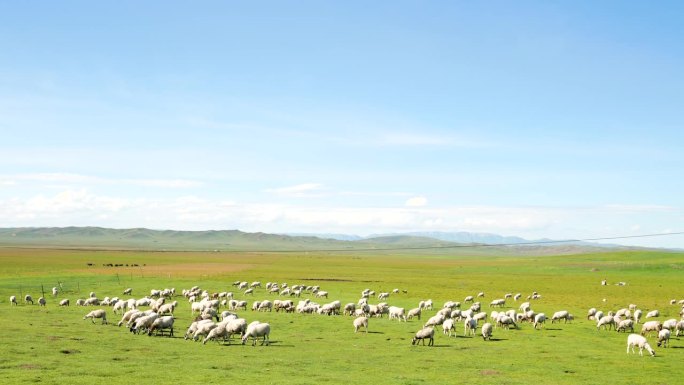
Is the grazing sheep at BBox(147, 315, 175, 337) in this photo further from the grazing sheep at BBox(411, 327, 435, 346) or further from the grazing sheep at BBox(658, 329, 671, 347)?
the grazing sheep at BBox(658, 329, 671, 347)

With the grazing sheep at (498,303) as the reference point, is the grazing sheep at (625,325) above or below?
above

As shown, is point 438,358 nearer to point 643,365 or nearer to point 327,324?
point 643,365

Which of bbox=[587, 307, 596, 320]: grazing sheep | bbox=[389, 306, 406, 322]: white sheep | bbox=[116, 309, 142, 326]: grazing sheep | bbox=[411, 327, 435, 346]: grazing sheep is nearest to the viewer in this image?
bbox=[411, 327, 435, 346]: grazing sheep

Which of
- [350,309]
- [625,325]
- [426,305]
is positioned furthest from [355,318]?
[625,325]

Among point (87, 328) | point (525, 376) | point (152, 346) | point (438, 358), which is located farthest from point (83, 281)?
point (525, 376)

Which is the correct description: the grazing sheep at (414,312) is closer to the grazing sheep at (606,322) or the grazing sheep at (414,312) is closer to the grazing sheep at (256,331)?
the grazing sheep at (606,322)

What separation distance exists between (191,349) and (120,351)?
3.21 meters

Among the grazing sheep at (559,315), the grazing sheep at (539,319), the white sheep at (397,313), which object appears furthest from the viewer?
the white sheep at (397,313)

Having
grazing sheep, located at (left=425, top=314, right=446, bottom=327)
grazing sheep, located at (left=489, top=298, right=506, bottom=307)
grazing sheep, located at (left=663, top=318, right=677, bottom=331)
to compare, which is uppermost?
grazing sheep, located at (left=663, top=318, right=677, bottom=331)

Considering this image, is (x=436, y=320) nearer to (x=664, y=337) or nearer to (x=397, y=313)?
(x=397, y=313)

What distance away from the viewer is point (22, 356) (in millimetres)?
24016

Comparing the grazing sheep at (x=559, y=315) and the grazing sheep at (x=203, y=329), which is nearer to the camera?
the grazing sheep at (x=203, y=329)

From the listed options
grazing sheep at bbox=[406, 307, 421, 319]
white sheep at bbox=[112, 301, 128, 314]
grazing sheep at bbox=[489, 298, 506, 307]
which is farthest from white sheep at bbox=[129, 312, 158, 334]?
grazing sheep at bbox=[489, 298, 506, 307]

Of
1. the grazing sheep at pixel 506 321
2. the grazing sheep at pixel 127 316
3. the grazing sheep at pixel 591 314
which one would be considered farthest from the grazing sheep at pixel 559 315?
the grazing sheep at pixel 127 316
